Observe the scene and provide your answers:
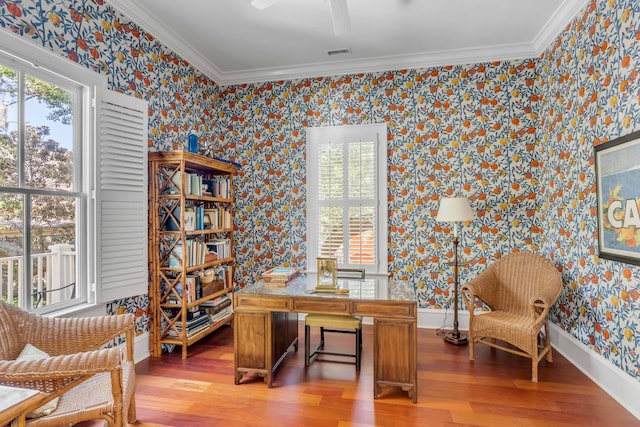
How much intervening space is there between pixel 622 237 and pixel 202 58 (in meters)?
4.31

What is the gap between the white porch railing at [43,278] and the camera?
7.50 ft

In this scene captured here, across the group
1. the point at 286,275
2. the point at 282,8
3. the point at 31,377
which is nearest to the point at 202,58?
the point at 282,8

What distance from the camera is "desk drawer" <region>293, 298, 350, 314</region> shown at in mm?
2506

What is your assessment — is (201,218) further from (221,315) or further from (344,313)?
(344,313)

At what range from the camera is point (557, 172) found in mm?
3389

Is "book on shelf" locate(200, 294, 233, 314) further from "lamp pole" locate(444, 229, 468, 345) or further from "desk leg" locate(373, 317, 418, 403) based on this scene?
"lamp pole" locate(444, 229, 468, 345)

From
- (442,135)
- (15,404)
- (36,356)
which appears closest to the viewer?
(15,404)

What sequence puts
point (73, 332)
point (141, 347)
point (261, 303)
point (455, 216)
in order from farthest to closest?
point (455, 216) → point (141, 347) → point (261, 303) → point (73, 332)

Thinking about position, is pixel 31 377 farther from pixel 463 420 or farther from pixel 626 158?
pixel 626 158

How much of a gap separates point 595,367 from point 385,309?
6.00 feet

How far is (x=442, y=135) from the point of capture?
3986mm

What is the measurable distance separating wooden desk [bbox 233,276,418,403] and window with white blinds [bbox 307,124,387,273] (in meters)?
1.19

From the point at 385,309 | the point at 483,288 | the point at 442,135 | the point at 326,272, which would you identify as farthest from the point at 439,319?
the point at 442,135

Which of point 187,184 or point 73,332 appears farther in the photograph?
point 187,184
